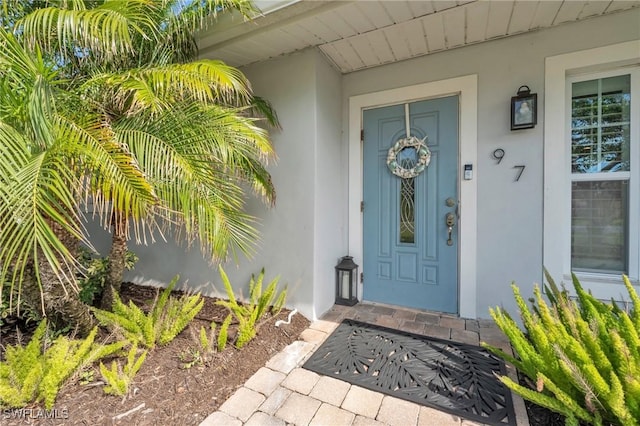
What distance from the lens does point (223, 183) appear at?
189 cm

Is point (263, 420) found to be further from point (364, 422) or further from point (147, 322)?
point (147, 322)

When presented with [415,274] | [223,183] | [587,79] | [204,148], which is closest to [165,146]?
[204,148]

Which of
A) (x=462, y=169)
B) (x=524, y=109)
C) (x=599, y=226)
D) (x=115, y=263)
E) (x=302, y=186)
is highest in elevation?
(x=524, y=109)

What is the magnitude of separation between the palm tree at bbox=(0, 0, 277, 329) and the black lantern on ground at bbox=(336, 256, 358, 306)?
1298 millimetres

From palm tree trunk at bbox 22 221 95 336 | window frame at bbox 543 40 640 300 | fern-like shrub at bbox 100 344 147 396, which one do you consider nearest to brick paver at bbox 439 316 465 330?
window frame at bbox 543 40 640 300

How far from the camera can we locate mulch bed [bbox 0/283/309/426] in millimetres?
1389

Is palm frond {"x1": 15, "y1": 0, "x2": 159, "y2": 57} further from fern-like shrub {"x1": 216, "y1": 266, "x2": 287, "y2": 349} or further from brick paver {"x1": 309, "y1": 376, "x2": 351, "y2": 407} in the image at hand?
brick paver {"x1": 309, "y1": 376, "x2": 351, "y2": 407}

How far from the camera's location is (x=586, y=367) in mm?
1196

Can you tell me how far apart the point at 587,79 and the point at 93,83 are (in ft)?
11.9

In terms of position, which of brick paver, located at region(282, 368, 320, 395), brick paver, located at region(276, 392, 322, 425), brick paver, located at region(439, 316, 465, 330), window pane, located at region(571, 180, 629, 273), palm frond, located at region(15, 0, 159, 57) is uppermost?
palm frond, located at region(15, 0, 159, 57)

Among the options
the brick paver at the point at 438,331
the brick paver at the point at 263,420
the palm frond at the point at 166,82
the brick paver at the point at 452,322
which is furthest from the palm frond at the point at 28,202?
the brick paver at the point at 452,322

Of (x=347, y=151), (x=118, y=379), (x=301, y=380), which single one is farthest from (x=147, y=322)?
(x=347, y=151)

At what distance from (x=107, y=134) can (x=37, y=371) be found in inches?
49.9
